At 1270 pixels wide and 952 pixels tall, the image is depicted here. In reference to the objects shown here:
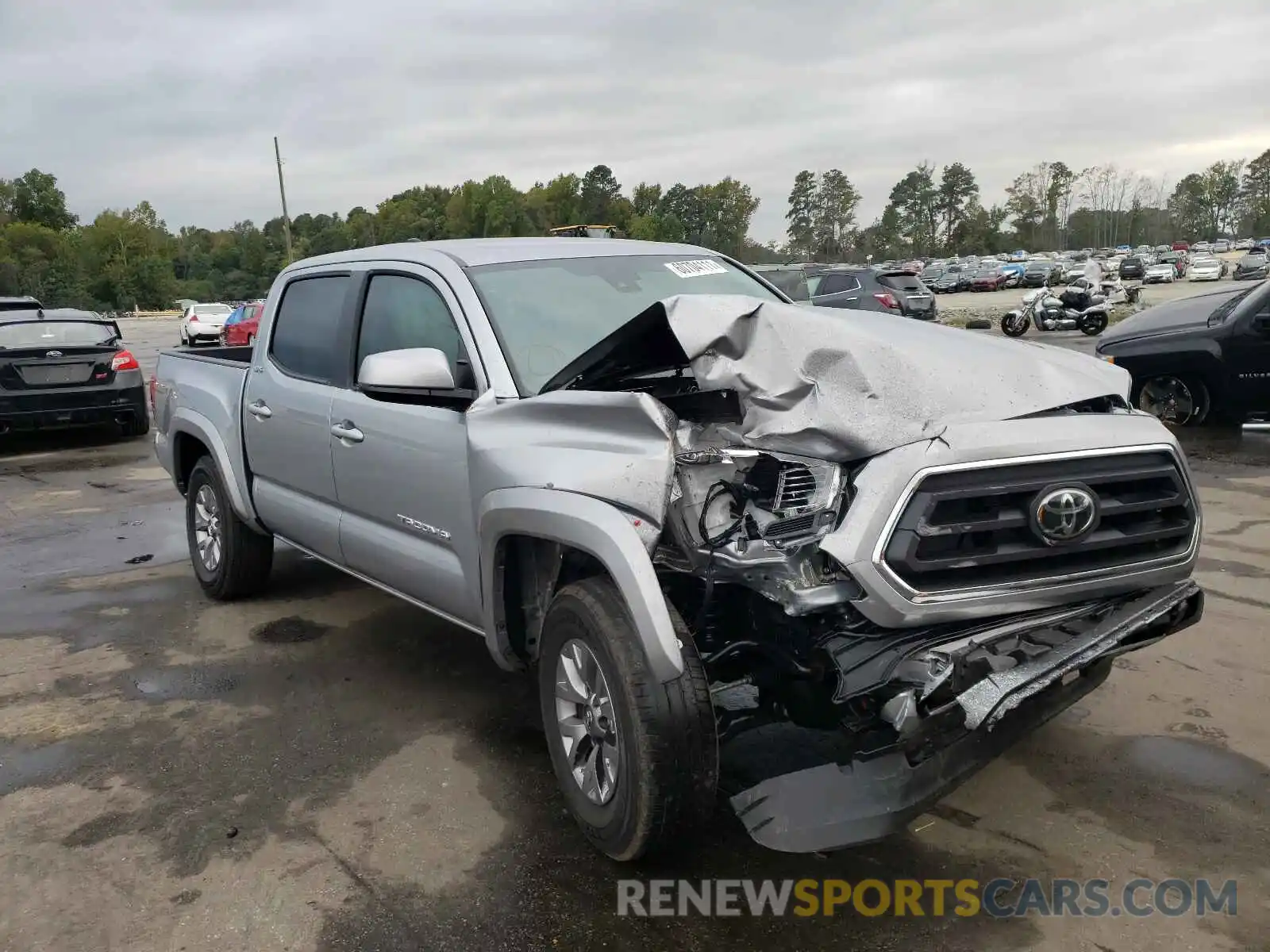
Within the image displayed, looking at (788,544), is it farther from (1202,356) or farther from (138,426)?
(138,426)

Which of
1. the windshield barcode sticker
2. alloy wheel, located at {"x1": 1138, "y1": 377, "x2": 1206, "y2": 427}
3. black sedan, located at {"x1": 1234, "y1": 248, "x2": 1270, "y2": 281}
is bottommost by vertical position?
black sedan, located at {"x1": 1234, "y1": 248, "x2": 1270, "y2": 281}

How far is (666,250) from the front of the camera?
4.84 m

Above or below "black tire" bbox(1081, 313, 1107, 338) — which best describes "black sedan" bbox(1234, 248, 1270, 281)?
below

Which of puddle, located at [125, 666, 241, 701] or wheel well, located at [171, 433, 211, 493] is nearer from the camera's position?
puddle, located at [125, 666, 241, 701]

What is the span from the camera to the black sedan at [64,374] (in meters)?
11.4

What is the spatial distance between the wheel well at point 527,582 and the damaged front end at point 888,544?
1.47 feet

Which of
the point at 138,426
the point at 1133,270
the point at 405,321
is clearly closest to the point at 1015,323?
the point at 138,426

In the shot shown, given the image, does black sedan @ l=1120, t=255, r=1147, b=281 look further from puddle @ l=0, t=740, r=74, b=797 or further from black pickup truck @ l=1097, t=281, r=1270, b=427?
puddle @ l=0, t=740, r=74, b=797

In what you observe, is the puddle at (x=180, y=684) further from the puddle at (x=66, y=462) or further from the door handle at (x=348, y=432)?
the puddle at (x=66, y=462)

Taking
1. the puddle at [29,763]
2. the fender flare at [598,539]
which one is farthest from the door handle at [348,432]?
the puddle at [29,763]

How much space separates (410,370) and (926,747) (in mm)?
2068

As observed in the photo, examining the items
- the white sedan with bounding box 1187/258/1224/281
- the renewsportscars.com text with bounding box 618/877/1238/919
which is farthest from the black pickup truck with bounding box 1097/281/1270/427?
the white sedan with bounding box 1187/258/1224/281

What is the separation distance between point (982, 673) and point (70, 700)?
158 inches

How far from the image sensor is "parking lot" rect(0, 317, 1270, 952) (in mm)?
2941
